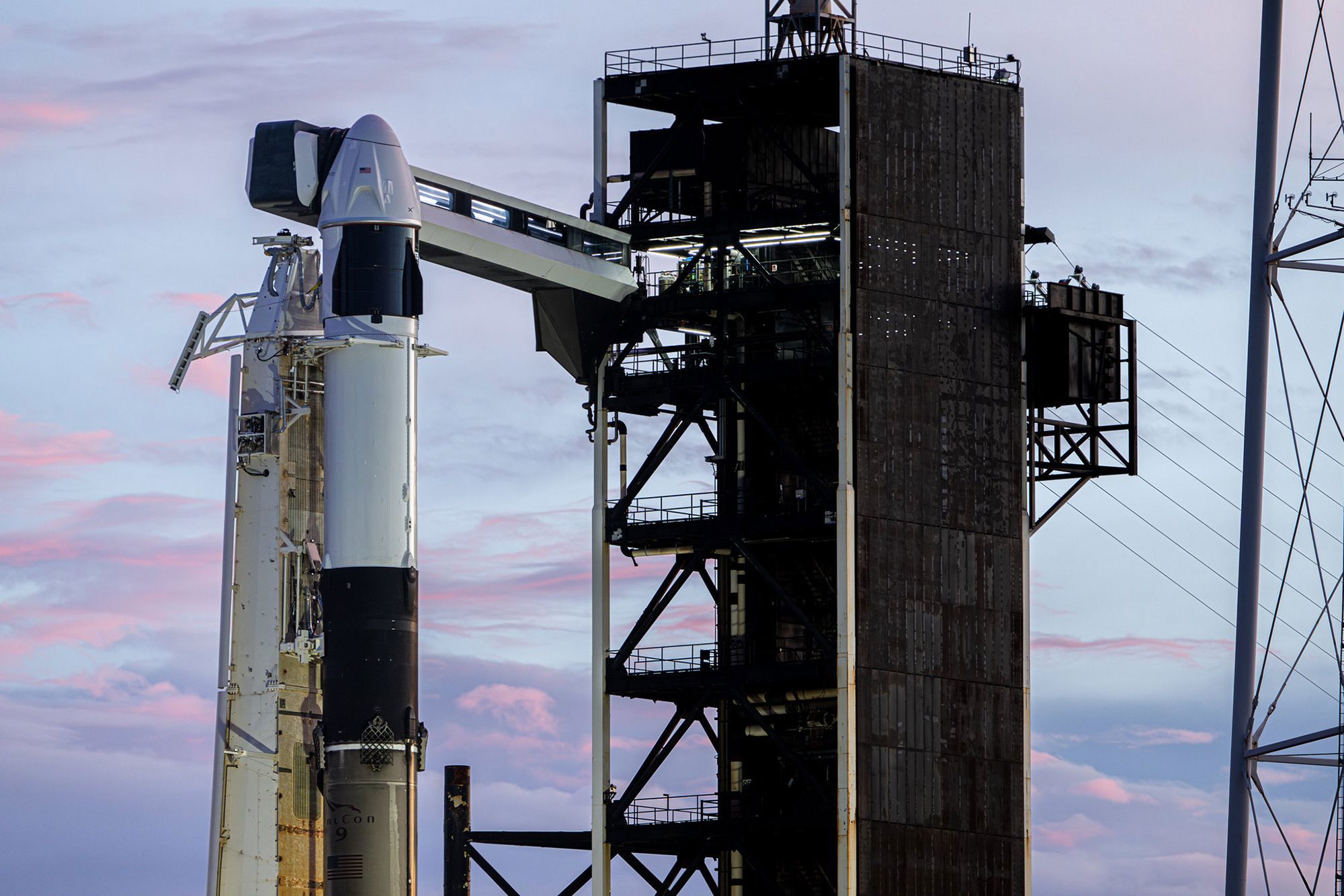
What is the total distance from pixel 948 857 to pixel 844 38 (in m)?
27.6

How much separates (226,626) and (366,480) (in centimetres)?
1182

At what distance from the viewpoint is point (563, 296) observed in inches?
3546

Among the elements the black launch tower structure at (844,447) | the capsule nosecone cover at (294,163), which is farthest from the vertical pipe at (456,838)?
the capsule nosecone cover at (294,163)

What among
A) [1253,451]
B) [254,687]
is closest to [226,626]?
[254,687]

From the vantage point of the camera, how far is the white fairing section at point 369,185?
77.1 m

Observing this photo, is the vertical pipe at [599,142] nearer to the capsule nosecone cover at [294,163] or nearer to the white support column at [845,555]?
the white support column at [845,555]

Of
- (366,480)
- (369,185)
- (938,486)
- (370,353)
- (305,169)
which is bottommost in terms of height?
(366,480)

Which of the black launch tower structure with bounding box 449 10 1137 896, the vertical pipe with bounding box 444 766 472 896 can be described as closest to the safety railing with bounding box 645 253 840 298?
the black launch tower structure with bounding box 449 10 1137 896

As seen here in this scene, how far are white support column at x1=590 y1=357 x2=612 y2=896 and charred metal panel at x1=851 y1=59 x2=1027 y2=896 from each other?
29.7ft

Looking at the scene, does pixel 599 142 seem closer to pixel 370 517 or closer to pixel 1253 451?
pixel 370 517

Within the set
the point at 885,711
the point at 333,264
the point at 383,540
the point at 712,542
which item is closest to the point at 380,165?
the point at 333,264

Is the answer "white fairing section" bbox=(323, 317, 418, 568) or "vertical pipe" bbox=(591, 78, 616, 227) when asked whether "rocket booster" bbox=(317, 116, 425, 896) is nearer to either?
"white fairing section" bbox=(323, 317, 418, 568)

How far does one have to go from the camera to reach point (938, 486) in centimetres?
8800

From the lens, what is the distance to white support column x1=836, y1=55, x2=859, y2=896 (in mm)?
83938
